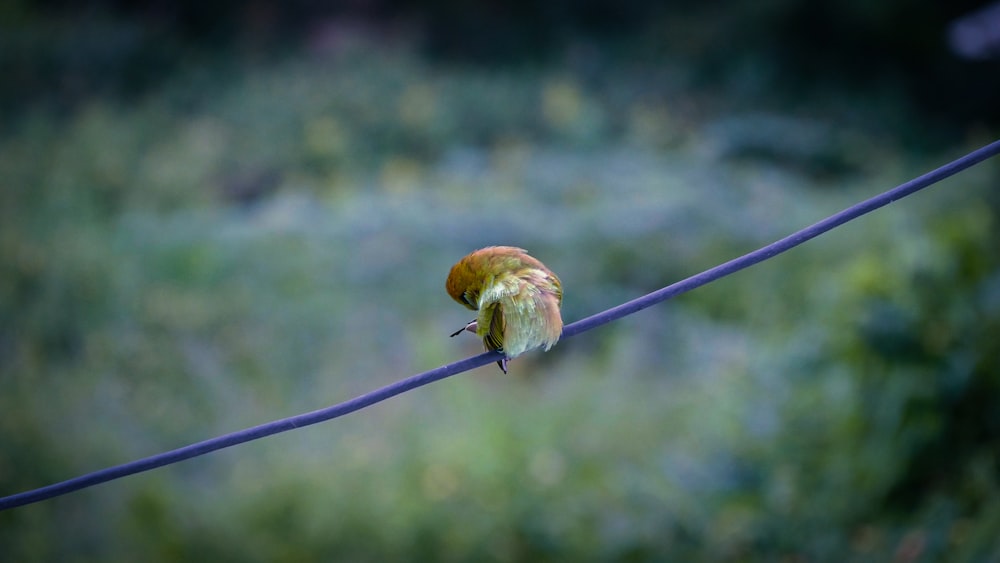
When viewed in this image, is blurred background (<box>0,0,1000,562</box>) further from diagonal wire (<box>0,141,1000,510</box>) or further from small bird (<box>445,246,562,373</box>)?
diagonal wire (<box>0,141,1000,510</box>)

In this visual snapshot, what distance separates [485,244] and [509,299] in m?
5.07

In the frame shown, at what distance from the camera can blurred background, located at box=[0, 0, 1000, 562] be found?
412cm

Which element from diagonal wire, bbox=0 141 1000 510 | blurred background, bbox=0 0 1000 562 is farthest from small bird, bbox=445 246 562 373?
blurred background, bbox=0 0 1000 562

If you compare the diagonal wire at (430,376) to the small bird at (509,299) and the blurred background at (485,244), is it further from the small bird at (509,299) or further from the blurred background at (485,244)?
the blurred background at (485,244)

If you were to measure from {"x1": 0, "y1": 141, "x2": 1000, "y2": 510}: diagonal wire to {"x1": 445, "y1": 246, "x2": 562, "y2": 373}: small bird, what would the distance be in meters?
0.19

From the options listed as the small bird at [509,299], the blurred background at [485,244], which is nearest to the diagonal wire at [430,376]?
the small bird at [509,299]

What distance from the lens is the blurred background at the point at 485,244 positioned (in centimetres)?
412

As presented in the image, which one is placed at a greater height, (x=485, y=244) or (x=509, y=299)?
(x=509, y=299)

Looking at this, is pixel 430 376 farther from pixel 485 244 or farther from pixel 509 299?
pixel 485 244

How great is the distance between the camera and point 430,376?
1538 millimetres

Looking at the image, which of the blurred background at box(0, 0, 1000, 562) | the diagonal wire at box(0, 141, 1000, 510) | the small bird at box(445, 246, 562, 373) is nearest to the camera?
the diagonal wire at box(0, 141, 1000, 510)

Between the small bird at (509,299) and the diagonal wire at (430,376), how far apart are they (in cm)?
19

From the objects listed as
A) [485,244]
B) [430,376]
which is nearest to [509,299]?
Result: [430,376]

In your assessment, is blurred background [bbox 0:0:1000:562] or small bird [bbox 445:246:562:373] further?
blurred background [bbox 0:0:1000:562]
